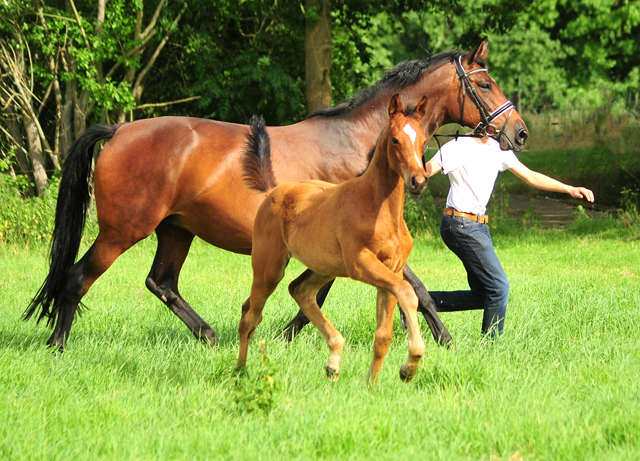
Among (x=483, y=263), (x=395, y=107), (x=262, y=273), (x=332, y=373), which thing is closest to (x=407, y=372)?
(x=332, y=373)

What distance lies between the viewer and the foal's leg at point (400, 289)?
138 inches

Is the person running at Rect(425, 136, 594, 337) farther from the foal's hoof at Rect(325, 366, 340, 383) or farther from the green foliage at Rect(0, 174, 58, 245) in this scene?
the green foliage at Rect(0, 174, 58, 245)

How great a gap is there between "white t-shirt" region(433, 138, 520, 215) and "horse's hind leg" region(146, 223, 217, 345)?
2.44m

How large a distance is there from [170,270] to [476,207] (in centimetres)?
277

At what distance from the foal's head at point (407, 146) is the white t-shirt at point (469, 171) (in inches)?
56.7

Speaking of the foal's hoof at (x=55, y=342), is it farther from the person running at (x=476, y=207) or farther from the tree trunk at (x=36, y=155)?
the tree trunk at (x=36, y=155)

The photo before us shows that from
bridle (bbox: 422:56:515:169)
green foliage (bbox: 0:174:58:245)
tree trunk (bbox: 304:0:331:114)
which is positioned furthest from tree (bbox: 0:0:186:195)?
bridle (bbox: 422:56:515:169)

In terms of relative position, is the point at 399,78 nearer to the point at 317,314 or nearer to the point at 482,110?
the point at 482,110

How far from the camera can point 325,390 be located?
4035 mm

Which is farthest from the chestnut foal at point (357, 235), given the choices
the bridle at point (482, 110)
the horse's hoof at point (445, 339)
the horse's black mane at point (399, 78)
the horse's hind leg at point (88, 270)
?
the horse's hind leg at point (88, 270)

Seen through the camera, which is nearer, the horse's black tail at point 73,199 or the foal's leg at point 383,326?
the foal's leg at point 383,326

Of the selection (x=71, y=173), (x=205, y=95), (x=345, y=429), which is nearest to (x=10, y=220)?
(x=205, y=95)

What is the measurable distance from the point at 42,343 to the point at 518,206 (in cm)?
1256

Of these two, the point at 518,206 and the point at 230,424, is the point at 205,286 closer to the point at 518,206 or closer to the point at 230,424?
the point at 230,424
